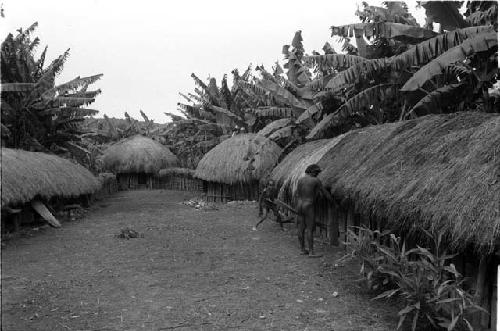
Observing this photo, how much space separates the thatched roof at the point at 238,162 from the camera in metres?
19.2

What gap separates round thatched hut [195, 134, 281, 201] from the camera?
63.1 ft

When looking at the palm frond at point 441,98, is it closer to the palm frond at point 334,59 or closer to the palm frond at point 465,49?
the palm frond at point 465,49

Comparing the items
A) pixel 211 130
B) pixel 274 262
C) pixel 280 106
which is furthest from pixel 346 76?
pixel 211 130

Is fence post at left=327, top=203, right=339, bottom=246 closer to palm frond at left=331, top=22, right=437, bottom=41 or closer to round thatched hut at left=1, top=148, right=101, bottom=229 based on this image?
palm frond at left=331, top=22, right=437, bottom=41

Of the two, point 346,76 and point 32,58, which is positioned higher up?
point 32,58

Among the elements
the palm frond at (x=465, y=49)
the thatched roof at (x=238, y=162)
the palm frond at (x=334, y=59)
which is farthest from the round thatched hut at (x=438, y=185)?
the thatched roof at (x=238, y=162)

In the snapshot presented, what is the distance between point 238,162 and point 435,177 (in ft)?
46.5

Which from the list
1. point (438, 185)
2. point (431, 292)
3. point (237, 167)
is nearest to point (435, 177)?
point (438, 185)

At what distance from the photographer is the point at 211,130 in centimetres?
2514

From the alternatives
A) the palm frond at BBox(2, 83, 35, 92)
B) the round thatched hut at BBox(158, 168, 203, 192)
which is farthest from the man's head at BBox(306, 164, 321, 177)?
the round thatched hut at BBox(158, 168, 203, 192)

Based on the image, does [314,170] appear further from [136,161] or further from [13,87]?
[136,161]

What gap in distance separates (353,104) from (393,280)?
6.49m

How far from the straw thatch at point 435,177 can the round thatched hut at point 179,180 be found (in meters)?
19.0

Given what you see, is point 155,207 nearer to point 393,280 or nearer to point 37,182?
point 37,182
